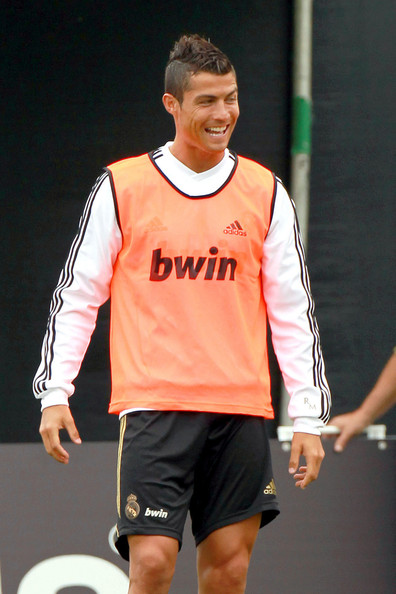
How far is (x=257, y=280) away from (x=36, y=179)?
1.81 meters

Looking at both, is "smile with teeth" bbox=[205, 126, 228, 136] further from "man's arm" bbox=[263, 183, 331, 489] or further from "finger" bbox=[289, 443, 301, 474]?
"finger" bbox=[289, 443, 301, 474]

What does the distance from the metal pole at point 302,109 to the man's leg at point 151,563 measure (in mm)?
1835

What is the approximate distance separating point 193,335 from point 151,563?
25.1 inches

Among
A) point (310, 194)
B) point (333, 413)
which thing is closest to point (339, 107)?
point (310, 194)

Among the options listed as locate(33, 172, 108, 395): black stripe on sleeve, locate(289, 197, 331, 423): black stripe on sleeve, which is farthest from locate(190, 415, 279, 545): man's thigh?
locate(33, 172, 108, 395): black stripe on sleeve

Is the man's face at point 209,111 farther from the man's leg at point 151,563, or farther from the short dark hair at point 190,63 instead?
the man's leg at point 151,563

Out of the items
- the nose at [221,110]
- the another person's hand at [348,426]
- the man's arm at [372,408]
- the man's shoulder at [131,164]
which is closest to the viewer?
the nose at [221,110]

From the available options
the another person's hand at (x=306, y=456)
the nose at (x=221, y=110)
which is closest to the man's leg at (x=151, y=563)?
the another person's hand at (x=306, y=456)

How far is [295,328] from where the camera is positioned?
10.7 feet

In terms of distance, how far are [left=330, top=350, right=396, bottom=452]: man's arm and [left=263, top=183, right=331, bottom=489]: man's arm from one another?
728mm

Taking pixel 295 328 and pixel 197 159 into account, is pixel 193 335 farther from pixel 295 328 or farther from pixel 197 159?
pixel 197 159

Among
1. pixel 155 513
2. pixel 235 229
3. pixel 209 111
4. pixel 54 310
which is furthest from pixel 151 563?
pixel 209 111

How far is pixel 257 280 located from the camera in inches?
128

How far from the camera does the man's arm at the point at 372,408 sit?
156 inches
